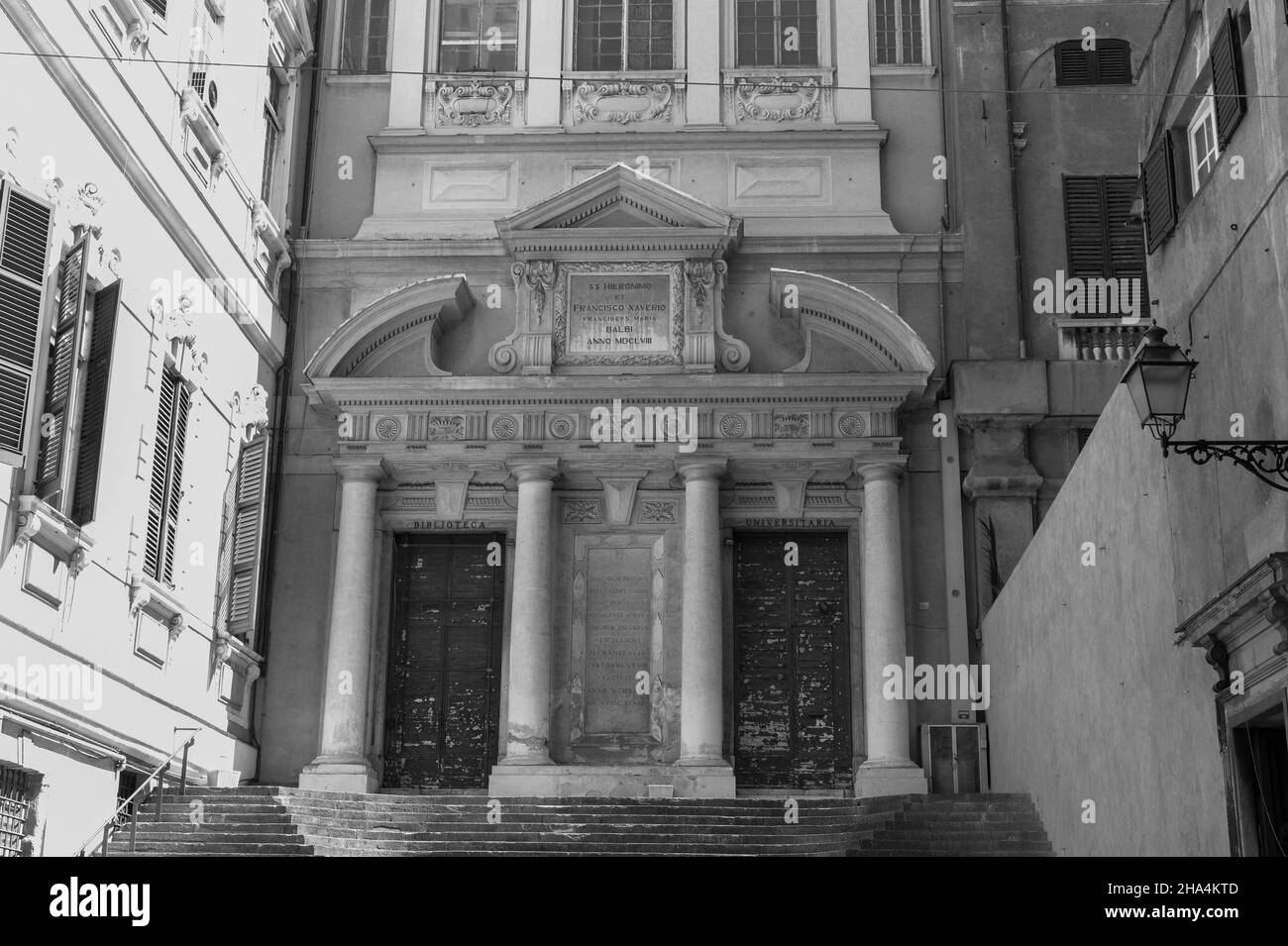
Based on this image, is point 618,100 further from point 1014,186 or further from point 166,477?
point 166,477

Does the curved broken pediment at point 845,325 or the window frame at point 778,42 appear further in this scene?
the window frame at point 778,42

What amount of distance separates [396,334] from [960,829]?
8.79 metres

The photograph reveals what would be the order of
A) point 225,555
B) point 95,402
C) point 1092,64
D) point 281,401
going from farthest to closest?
1. point 1092,64
2. point 281,401
3. point 225,555
4. point 95,402

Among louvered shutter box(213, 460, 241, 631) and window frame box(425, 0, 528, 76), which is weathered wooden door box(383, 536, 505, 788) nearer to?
louvered shutter box(213, 460, 241, 631)

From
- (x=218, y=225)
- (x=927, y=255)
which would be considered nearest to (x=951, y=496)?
(x=927, y=255)

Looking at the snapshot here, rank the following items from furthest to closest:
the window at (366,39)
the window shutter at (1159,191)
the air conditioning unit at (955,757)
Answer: the window at (366,39) < the air conditioning unit at (955,757) < the window shutter at (1159,191)

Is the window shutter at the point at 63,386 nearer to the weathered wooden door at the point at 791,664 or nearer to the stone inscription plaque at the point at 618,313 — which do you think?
the stone inscription plaque at the point at 618,313

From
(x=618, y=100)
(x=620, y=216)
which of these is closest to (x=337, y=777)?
(x=620, y=216)

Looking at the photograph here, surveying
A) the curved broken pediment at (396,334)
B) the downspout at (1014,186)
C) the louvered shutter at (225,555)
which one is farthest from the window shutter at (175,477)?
the downspout at (1014,186)

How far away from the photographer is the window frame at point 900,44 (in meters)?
21.2

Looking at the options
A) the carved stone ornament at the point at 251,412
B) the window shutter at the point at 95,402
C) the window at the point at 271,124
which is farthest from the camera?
the window at the point at 271,124

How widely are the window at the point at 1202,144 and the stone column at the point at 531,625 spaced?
909 cm

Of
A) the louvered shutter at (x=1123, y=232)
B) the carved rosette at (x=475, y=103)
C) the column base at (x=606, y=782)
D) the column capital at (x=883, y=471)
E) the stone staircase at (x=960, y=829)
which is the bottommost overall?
the stone staircase at (x=960, y=829)

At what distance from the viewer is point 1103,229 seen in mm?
Answer: 20188
